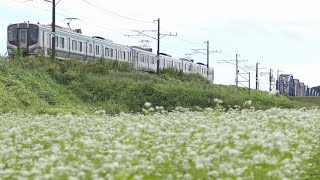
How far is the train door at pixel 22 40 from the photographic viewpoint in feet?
117

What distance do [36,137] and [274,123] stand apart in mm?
4664

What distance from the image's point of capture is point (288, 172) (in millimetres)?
5762

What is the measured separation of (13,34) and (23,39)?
3.98ft

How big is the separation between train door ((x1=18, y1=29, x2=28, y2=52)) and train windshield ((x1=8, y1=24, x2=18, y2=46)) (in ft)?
1.18

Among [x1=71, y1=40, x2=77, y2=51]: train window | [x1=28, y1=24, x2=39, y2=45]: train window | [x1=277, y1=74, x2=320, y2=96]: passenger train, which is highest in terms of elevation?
[x1=28, y1=24, x2=39, y2=45]: train window

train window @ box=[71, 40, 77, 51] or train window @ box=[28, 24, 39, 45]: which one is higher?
train window @ box=[28, 24, 39, 45]

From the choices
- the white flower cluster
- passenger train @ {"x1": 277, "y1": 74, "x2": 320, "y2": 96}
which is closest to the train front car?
the white flower cluster

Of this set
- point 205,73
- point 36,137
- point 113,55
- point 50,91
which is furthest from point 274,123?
point 205,73

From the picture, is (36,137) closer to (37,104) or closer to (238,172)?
(238,172)

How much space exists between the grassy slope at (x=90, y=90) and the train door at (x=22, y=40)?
2217mm

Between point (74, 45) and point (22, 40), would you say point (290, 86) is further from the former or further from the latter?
point (22, 40)

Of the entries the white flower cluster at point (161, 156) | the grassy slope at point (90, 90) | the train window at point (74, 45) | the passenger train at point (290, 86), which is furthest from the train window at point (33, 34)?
the passenger train at point (290, 86)

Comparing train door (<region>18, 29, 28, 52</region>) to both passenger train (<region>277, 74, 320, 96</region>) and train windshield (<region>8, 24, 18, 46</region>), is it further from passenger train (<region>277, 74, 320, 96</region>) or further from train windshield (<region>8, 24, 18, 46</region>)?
passenger train (<region>277, 74, 320, 96</region>)

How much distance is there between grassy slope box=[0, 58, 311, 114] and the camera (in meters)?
29.4
